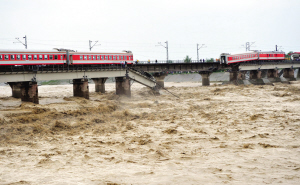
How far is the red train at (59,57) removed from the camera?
39.8 m

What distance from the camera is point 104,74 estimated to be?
48.9 meters

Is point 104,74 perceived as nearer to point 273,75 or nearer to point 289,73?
point 273,75

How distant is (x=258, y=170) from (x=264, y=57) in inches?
2982

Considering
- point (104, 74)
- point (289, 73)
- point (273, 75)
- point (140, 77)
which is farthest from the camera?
point (289, 73)

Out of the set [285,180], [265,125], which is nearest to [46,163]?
[285,180]

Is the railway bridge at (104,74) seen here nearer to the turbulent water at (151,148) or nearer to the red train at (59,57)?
the red train at (59,57)

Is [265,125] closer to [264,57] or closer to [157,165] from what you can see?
[157,165]

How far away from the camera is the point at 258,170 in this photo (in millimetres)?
13805

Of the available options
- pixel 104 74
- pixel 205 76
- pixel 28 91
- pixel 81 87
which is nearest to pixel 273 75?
pixel 205 76

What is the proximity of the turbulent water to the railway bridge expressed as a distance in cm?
703

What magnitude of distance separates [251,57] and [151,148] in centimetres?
6842

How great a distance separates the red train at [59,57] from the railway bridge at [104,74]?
36.0 inches

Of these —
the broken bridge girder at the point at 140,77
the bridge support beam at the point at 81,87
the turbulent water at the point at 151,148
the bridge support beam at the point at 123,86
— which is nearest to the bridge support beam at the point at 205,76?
the broken bridge girder at the point at 140,77

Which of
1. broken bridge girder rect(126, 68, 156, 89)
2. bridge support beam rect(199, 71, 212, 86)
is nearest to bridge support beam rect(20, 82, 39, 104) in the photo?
broken bridge girder rect(126, 68, 156, 89)
